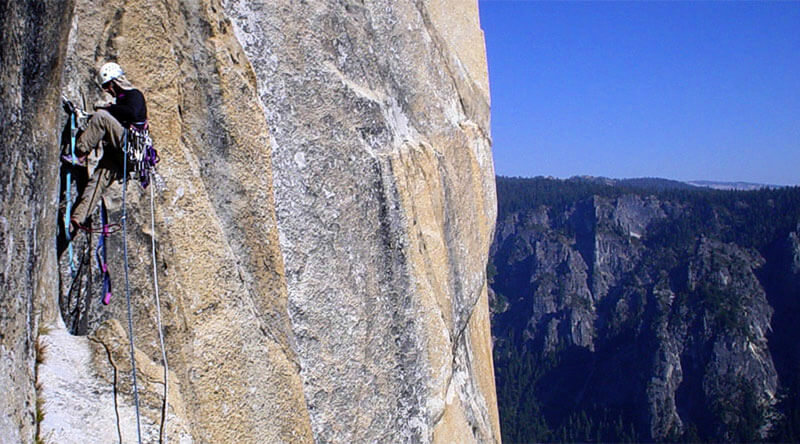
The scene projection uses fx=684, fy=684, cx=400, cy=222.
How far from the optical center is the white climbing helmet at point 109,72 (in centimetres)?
491

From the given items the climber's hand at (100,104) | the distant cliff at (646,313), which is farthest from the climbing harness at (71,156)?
the distant cliff at (646,313)

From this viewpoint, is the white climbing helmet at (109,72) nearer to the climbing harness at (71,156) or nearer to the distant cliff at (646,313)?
the climbing harness at (71,156)

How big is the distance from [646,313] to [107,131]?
11135cm

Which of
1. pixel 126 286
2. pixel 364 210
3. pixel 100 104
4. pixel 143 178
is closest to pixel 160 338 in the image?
pixel 126 286

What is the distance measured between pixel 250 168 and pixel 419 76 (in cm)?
326

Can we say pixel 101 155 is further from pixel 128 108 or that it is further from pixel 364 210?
pixel 364 210

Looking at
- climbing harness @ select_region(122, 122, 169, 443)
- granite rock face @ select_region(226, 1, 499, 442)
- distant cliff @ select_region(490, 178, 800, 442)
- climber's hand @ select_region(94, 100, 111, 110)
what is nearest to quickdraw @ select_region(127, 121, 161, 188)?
climbing harness @ select_region(122, 122, 169, 443)

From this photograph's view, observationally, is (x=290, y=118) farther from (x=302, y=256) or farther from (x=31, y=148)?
(x=31, y=148)

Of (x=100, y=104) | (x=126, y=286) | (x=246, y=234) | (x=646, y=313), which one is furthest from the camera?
(x=646, y=313)

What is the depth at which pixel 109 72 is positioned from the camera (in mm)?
4918

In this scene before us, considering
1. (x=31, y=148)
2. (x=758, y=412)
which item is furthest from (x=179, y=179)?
(x=758, y=412)

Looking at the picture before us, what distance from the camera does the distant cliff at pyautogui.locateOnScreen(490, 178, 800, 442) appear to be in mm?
86250

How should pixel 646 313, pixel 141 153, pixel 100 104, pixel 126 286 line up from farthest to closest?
pixel 646 313
pixel 100 104
pixel 141 153
pixel 126 286

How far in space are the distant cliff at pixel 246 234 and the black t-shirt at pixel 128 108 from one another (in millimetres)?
329
